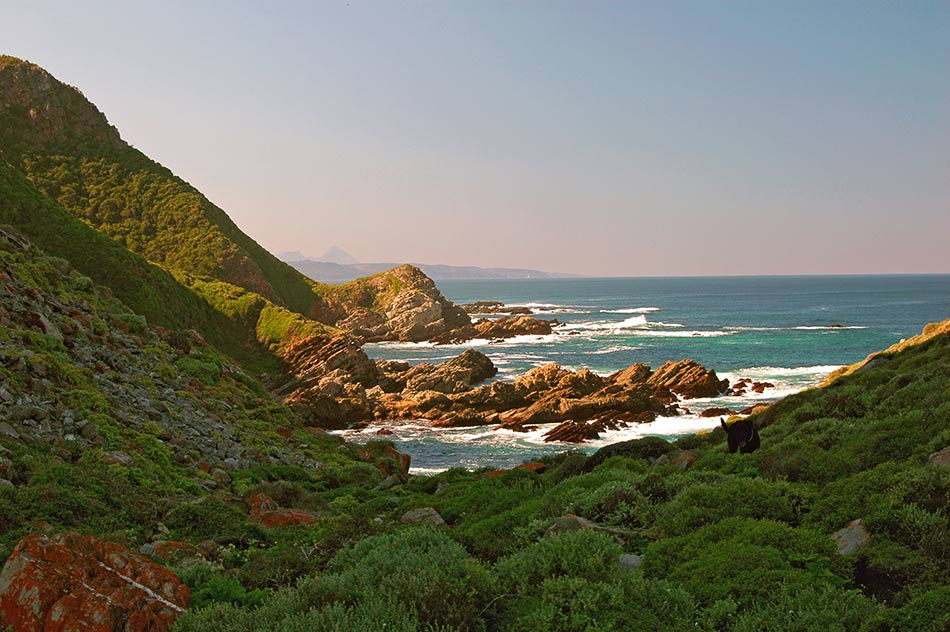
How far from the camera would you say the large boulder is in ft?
177

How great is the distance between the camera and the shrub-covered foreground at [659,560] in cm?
568

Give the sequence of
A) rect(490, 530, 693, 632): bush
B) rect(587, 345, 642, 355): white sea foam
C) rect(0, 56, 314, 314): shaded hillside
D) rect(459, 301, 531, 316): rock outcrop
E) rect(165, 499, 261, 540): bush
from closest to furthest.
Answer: rect(490, 530, 693, 632): bush, rect(165, 499, 261, 540): bush, rect(0, 56, 314, 314): shaded hillside, rect(587, 345, 642, 355): white sea foam, rect(459, 301, 531, 316): rock outcrop

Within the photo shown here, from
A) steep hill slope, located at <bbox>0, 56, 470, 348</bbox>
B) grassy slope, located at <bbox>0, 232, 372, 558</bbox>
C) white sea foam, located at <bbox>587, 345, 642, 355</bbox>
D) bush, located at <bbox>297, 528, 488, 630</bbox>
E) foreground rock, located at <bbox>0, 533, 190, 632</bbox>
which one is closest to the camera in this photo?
foreground rock, located at <bbox>0, 533, 190, 632</bbox>

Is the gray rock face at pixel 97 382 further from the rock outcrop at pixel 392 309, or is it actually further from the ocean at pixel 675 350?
the rock outcrop at pixel 392 309

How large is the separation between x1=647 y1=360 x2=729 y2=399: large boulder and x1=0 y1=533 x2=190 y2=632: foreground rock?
52329 mm

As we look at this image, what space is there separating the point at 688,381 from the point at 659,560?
165 ft

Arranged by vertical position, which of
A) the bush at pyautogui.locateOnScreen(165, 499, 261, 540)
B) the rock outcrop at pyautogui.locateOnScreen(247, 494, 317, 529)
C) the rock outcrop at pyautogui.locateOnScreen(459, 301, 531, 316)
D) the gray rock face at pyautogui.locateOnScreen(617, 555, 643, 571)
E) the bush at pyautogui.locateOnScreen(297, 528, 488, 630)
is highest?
the bush at pyautogui.locateOnScreen(297, 528, 488, 630)

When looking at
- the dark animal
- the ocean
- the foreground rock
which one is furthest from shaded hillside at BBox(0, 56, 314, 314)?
the foreground rock

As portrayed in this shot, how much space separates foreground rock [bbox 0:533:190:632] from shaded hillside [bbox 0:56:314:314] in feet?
221

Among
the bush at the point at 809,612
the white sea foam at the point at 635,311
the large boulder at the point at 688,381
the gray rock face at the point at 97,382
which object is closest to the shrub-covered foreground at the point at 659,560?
the bush at the point at 809,612

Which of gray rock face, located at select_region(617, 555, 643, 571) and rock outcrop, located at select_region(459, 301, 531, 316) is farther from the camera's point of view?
rock outcrop, located at select_region(459, 301, 531, 316)

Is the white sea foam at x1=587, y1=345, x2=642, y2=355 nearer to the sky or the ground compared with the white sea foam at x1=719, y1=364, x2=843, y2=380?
nearer to the sky

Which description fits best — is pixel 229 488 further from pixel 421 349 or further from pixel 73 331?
pixel 421 349

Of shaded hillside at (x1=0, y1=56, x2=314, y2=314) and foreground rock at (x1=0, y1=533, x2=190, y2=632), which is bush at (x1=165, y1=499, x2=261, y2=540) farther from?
shaded hillside at (x1=0, y1=56, x2=314, y2=314)
